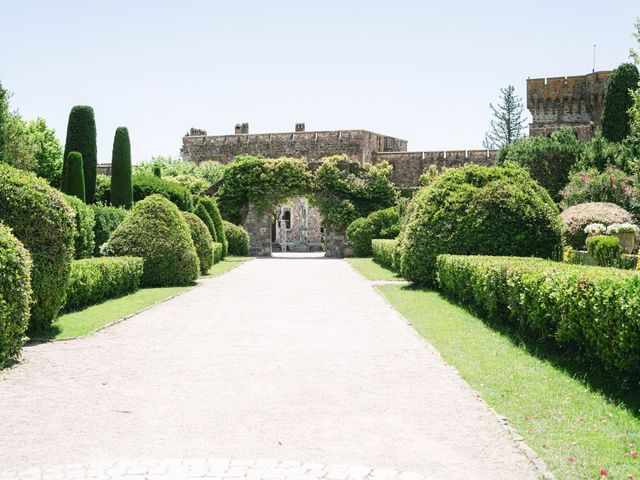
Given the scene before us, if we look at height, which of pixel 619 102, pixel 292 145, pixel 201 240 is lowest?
pixel 201 240

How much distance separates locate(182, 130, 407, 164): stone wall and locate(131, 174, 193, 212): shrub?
50.7 feet

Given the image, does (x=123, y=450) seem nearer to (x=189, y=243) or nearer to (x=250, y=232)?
(x=189, y=243)

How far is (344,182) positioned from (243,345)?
26.5 meters

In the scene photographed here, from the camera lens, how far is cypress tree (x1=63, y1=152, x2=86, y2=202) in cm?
2083

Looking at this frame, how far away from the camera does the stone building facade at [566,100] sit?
43.7 m

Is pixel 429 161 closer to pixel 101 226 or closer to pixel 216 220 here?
pixel 216 220

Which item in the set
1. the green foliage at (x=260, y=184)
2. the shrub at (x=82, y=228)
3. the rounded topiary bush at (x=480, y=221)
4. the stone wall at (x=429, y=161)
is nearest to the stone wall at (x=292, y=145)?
the stone wall at (x=429, y=161)

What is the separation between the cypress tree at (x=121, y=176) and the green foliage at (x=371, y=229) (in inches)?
400

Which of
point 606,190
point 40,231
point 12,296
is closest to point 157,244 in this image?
point 40,231

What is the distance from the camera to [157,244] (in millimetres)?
15227

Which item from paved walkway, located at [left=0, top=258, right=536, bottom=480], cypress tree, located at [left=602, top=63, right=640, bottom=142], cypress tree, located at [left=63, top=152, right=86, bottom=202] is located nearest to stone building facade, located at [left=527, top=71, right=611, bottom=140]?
cypress tree, located at [left=602, top=63, right=640, bottom=142]

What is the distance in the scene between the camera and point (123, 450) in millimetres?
4168

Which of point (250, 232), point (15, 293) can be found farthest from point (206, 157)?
point (15, 293)

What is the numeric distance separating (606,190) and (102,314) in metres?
21.5
